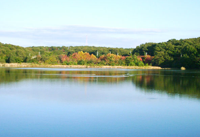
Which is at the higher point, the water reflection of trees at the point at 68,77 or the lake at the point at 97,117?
the water reflection of trees at the point at 68,77

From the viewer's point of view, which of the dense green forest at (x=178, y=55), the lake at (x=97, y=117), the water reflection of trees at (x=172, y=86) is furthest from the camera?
the dense green forest at (x=178, y=55)

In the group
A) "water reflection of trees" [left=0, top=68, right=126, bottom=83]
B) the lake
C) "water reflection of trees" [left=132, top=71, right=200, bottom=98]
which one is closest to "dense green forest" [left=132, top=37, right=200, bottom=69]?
"water reflection of trees" [left=0, top=68, right=126, bottom=83]

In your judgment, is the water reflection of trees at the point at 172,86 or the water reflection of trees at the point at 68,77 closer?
the water reflection of trees at the point at 172,86

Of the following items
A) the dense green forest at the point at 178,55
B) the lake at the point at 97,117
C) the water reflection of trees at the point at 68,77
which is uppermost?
the dense green forest at the point at 178,55

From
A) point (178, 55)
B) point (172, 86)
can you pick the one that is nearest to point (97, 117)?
point (172, 86)

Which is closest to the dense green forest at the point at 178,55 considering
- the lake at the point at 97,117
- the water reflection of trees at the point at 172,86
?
the water reflection of trees at the point at 172,86

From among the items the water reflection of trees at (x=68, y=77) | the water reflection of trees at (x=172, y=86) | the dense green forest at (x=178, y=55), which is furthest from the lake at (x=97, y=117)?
the dense green forest at (x=178, y=55)

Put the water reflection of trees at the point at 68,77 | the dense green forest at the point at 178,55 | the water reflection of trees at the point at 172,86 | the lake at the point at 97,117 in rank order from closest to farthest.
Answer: the lake at the point at 97,117, the water reflection of trees at the point at 172,86, the water reflection of trees at the point at 68,77, the dense green forest at the point at 178,55

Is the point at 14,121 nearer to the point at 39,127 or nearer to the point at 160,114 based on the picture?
the point at 39,127

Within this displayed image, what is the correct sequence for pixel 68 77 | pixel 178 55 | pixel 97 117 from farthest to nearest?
pixel 178 55, pixel 68 77, pixel 97 117

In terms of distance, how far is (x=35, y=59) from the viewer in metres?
50.3

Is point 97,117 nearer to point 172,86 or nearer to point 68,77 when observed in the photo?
point 172,86

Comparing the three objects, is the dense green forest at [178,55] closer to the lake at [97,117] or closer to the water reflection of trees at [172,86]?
the water reflection of trees at [172,86]

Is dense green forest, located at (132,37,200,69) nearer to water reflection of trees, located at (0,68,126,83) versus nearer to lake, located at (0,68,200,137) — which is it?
water reflection of trees, located at (0,68,126,83)
